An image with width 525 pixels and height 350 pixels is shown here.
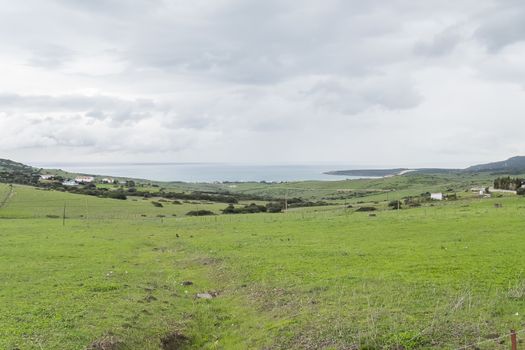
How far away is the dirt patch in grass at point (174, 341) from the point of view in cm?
1497

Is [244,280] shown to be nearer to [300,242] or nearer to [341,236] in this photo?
[300,242]

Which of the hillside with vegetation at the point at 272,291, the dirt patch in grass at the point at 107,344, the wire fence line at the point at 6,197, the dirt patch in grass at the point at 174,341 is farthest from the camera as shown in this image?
the wire fence line at the point at 6,197

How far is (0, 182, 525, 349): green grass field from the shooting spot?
551 inches

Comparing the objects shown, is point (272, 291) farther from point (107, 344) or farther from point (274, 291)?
point (107, 344)

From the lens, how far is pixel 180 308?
18531 mm

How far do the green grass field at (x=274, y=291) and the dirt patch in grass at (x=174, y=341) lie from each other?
0.15ft

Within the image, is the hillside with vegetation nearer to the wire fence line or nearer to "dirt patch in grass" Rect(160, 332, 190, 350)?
"dirt patch in grass" Rect(160, 332, 190, 350)

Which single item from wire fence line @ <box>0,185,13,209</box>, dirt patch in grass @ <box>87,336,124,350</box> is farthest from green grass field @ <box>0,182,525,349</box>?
wire fence line @ <box>0,185,13,209</box>

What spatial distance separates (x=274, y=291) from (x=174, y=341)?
18.8ft

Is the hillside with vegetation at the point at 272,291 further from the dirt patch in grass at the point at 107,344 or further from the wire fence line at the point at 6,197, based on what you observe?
the wire fence line at the point at 6,197

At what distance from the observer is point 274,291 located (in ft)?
64.2

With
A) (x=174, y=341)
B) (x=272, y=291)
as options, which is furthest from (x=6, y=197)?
(x=174, y=341)

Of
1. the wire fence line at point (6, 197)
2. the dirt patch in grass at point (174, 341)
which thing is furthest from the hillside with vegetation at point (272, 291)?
the wire fence line at point (6, 197)

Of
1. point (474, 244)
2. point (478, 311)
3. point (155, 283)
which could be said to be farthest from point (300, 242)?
point (478, 311)
